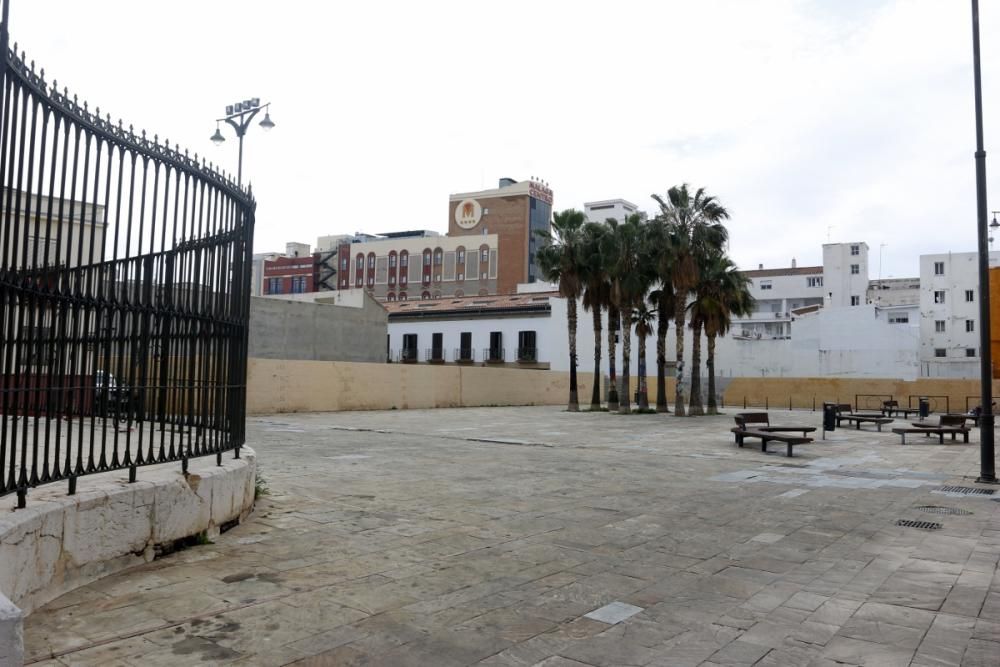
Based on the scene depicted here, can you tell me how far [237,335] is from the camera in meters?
7.54

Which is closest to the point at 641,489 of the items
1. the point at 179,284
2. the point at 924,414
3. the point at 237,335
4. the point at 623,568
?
the point at 623,568

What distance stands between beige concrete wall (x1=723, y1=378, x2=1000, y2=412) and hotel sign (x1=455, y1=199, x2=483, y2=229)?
4520cm

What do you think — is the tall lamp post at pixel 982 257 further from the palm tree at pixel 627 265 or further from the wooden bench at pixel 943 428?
the palm tree at pixel 627 265

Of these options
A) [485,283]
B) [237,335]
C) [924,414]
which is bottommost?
[924,414]

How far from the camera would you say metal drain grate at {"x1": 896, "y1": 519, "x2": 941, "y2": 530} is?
26.3 ft

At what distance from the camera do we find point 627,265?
34250 mm

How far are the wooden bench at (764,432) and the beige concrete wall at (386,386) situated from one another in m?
17.6

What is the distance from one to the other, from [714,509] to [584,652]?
5185 millimetres

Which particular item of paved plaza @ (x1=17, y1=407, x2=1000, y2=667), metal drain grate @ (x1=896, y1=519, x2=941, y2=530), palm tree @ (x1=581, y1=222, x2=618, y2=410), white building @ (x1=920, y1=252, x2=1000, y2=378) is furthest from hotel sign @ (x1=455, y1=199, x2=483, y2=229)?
metal drain grate @ (x1=896, y1=519, x2=941, y2=530)

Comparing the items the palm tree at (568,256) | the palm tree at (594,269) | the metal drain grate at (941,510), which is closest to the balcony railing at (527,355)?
the palm tree at (568,256)

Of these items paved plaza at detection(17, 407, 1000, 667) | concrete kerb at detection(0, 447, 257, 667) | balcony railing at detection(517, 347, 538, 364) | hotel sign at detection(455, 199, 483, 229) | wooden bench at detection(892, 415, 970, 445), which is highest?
hotel sign at detection(455, 199, 483, 229)

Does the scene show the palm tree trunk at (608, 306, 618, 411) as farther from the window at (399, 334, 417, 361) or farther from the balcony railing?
the window at (399, 334, 417, 361)

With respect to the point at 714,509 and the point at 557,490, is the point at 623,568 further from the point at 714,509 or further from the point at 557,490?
the point at 557,490

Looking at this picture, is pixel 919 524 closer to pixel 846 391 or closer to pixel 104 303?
pixel 104 303
